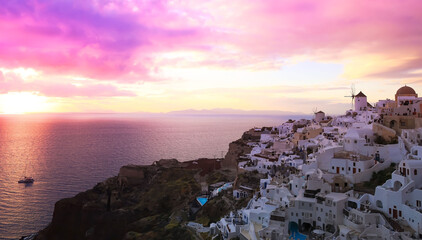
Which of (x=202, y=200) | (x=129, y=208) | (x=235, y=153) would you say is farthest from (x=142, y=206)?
(x=235, y=153)

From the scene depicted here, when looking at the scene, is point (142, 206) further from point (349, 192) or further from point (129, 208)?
point (349, 192)

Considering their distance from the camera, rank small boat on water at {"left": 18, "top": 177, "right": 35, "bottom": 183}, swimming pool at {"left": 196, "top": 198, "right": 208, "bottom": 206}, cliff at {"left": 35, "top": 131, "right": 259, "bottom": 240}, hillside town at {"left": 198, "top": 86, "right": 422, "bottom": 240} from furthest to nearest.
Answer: small boat on water at {"left": 18, "top": 177, "right": 35, "bottom": 183}, swimming pool at {"left": 196, "top": 198, "right": 208, "bottom": 206}, cliff at {"left": 35, "top": 131, "right": 259, "bottom": 240}, hillside town at {"left": 198, "top": 86, "right": 422, "bottom": 240}

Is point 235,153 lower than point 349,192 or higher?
lower

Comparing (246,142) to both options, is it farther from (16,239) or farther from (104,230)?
(16,239)

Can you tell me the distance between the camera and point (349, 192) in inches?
1165

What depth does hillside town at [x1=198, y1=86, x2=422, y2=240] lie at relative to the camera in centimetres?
2550

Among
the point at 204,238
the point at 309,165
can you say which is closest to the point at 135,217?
the point at 204,238

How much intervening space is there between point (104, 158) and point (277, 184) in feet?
254

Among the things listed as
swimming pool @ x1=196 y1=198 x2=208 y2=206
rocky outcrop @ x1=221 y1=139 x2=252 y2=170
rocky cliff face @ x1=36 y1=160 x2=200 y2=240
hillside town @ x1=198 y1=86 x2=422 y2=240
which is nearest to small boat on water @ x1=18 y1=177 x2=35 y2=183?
rocky cliff face @ x1=36 y1=160 x2=200 y2=240

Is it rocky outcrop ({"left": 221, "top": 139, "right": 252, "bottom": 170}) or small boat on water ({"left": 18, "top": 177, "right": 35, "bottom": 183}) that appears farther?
small boat on water ({"left": 18, "top": 177, "right": 35, "bottom": 183})

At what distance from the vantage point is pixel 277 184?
3584 centimetres

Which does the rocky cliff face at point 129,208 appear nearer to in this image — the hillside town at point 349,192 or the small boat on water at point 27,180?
the hillside town at point 349,192

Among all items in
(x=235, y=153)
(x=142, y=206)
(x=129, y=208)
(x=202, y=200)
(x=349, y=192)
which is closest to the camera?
(x=349, y=192)

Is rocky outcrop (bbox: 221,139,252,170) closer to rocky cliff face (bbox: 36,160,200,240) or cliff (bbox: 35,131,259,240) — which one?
cliff (bbox: 35,131,259,240)
